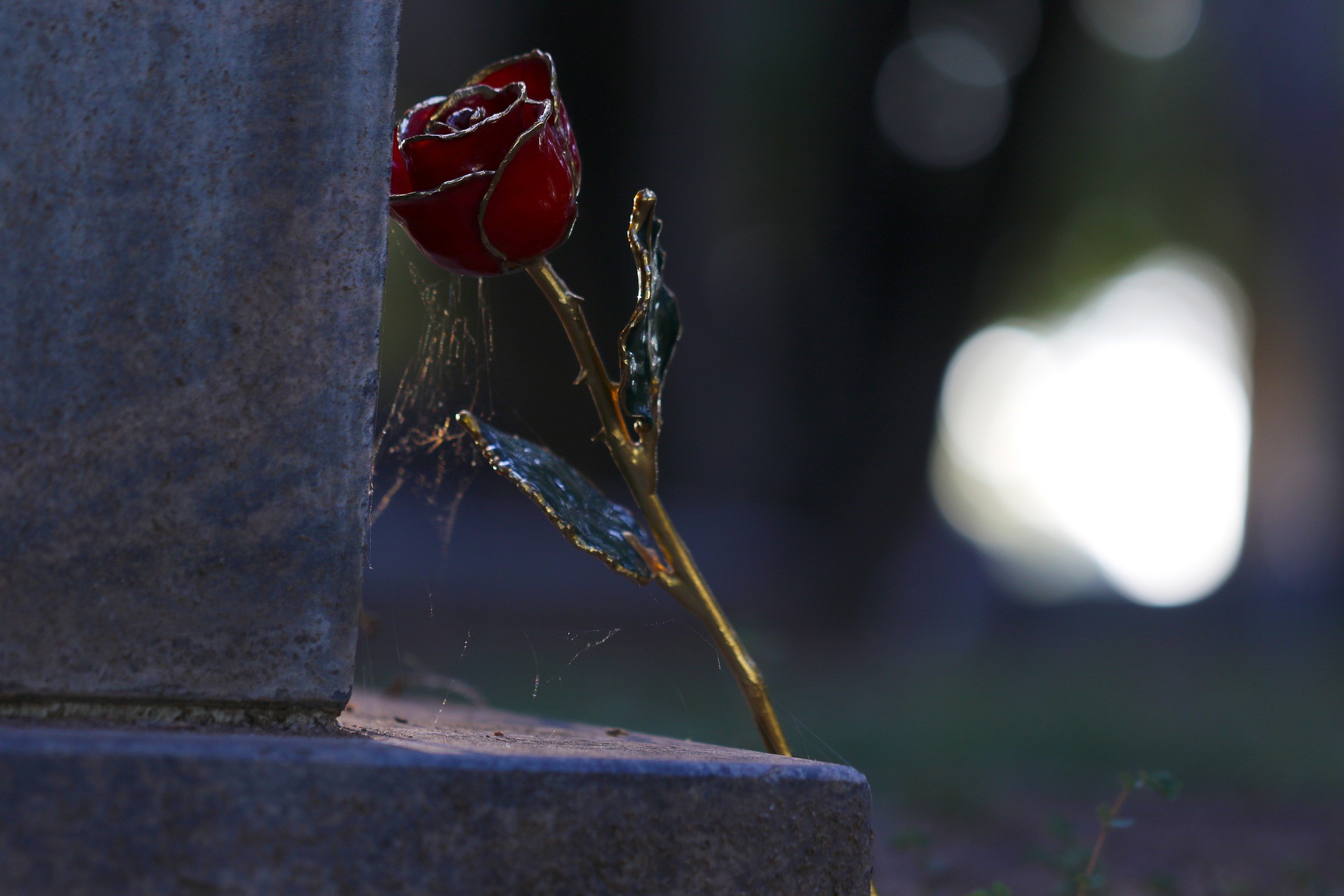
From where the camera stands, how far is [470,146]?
1351 mm

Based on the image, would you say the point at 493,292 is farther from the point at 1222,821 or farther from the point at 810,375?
the point at 1222,821

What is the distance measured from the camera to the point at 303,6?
1222 mm

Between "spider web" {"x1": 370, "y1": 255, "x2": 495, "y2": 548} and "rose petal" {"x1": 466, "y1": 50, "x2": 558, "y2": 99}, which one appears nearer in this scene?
"rose petal" {"x1": 466, "y1": 50, "x2": 558, "y2": 99}

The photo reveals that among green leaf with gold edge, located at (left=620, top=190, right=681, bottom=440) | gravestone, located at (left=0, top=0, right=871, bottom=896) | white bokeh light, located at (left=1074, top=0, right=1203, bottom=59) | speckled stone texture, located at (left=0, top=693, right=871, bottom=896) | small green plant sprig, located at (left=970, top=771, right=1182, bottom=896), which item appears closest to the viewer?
speckled stone texture, located at (left=0, top=693, right=871, bottom=896)

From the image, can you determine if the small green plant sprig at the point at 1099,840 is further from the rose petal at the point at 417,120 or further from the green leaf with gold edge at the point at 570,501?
the rose petal at the point at 417,120

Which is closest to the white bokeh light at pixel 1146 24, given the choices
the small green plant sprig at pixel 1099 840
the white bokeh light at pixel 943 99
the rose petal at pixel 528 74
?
the white bokeh light at pixel 943 99

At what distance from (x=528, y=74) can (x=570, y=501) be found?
0.55 m

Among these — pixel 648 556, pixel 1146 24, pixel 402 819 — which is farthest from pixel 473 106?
pixel 1146 24

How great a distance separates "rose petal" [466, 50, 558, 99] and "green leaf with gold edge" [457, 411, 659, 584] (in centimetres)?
43

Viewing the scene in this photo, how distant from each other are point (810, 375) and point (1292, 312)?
418 centimetres

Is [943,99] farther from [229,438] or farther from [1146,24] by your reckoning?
[229,438]

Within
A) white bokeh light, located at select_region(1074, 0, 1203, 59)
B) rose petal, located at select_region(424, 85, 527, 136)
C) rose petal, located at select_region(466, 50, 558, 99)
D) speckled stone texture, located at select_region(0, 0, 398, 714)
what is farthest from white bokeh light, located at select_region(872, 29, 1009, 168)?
speckled stone texture, located at select_region(0, 0, 398, 714)

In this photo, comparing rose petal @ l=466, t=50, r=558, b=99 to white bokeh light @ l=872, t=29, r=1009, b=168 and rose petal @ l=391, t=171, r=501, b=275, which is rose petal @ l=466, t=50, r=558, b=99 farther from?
white bokeh light @ l=872, t=29, r=1009, b=168

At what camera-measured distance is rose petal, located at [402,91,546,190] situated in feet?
4.41
